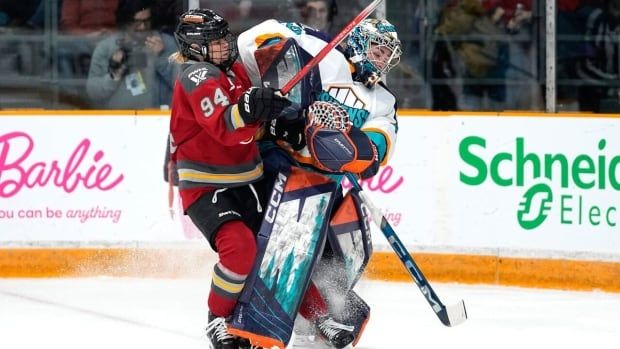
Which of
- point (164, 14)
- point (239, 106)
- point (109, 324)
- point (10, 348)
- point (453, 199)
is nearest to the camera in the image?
point (239, 106)

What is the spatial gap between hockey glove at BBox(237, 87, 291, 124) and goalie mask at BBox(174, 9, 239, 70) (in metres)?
0.23

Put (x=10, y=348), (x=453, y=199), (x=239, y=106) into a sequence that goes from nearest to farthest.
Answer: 1. (x=239, y=106)
2. (x=10, y=348)
3. (x=453, y=199)

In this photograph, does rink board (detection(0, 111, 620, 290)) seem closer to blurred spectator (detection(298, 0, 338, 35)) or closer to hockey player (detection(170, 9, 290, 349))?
blurred spectator (detection(298, 0, 338, 35))

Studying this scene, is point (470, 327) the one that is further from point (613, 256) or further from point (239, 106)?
point (239, 106)

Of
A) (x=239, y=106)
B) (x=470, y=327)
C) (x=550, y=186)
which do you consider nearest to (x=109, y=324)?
(x=470, y=327)

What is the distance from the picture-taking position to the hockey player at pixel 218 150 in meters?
3.93

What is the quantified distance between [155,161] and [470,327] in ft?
6.64

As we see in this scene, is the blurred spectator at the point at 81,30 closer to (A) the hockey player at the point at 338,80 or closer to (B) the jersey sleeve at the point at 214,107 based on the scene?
(A) the hockey player at the point at 338,80

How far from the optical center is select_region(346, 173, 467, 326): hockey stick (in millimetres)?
4414

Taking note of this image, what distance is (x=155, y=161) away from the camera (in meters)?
6.70

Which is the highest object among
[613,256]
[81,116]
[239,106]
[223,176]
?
[239,106]

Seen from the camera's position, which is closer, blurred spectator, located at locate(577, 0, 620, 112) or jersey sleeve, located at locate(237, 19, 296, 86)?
jersey sleeve, located at locate(237, 19, 296, 86)

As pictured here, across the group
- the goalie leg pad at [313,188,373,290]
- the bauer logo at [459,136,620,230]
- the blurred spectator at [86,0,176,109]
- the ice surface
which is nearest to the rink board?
the bauer logo at [459,136,620,230]

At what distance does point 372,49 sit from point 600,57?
3.21m
